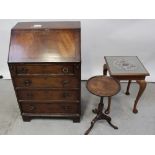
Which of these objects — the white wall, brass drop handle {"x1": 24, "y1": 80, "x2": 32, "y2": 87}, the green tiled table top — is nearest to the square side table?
the green tiled table top

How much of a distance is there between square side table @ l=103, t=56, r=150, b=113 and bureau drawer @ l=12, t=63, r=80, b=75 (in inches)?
21.8

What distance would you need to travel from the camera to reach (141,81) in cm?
213

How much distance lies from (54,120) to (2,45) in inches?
63.4

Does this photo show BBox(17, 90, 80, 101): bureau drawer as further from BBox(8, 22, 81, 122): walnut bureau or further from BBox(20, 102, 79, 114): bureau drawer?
BBox(20, 102, 79, 114): bureau drawer

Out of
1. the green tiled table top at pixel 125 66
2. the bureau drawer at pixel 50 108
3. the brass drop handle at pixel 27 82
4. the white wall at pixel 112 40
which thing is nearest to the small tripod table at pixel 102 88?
the green tiled table top at pixel 125 66

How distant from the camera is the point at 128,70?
2148 mm

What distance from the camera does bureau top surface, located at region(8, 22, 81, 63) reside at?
1.77m

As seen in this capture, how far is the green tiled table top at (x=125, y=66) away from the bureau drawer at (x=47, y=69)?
56cm

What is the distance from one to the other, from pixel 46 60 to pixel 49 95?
1.58 feet

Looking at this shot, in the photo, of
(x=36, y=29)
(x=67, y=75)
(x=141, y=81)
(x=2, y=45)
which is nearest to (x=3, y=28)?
(x=2, y=45)

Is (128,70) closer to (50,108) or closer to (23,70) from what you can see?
(50,108)

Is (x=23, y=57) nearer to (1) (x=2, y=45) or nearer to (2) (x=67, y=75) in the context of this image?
(2) (x=67, y=75)

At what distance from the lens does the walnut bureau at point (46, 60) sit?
177 centimetres

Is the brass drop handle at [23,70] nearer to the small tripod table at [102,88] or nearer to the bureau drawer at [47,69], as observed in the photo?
the bureau drawer at [47,69]
